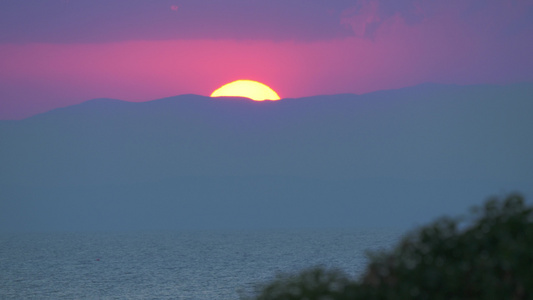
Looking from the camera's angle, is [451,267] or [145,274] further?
[145,274]

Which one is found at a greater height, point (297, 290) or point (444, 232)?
point (444, 232)

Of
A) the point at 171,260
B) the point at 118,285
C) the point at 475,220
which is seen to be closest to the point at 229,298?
the point at 118,285

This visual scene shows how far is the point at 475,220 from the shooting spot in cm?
586

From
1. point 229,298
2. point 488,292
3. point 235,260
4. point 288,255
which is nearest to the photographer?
point 488,292

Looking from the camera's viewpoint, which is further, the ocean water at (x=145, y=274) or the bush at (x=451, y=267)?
the ocean water at (x=145, y=274)

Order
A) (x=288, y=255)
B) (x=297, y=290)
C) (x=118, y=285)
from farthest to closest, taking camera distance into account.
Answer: (x=288, y=255)
(x=118, y=285)
(x=297, y=290)

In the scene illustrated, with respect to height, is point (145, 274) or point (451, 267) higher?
point (451, 267)

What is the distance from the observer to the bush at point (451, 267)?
4867 mm

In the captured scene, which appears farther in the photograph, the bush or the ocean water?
the ocean water

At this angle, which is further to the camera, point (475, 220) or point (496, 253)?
point (475, 220)

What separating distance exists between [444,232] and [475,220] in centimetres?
36

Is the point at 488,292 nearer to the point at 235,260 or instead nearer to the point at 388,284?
the point at 388,284

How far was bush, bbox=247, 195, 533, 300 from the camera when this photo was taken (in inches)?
192

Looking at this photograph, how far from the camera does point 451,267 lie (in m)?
5.25
